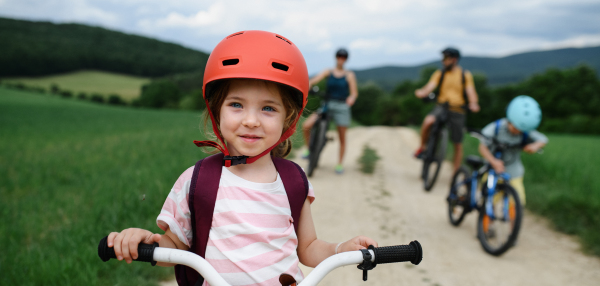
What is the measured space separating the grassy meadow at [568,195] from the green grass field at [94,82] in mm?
59291

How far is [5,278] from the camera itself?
270 centimetres

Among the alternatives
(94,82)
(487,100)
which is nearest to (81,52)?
(94,82)

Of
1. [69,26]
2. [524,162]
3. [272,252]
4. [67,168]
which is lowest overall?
[67,168]

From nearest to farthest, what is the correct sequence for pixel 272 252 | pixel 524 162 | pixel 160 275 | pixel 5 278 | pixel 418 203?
pixel 272 252 → pixel 5 278 → pixel 160 275 → pixel 418 203 → pixel 524 162

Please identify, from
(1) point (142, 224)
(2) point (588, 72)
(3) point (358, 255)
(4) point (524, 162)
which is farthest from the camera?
(2) point (588, 72)

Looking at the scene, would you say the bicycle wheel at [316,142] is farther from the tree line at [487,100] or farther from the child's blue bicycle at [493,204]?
the tree line at [487,100]

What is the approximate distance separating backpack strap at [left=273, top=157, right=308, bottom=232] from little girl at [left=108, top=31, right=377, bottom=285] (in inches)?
1.2

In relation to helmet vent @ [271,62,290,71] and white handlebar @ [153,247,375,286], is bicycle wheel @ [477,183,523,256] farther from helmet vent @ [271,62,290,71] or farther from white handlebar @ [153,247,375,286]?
helmet vent @ [271,62,290,71]

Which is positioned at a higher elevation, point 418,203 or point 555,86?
point 555,86

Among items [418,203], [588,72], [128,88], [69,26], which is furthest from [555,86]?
[69,26]

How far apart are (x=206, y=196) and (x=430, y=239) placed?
12.3 feet

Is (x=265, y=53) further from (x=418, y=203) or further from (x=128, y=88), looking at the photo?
A: (x=128, y=88)

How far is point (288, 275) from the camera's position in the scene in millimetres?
1266

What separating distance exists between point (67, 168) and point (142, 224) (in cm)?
417
